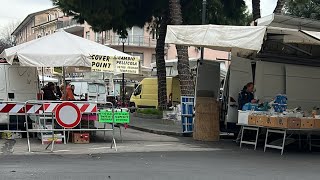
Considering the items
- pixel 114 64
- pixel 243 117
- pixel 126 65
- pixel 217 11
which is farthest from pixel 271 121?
pixel 217 11

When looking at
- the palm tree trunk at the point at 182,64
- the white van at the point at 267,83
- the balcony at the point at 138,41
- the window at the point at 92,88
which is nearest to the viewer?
the white van at the point at 267,83

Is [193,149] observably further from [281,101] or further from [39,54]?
[39,54]

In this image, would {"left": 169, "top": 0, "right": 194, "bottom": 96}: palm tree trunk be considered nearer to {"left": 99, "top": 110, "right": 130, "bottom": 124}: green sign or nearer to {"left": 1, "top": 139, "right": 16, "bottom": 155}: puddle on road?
{"left": 99, "top": 110, "right": 130, "bottom": 124}: green sign

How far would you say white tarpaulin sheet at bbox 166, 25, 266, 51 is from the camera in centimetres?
1205

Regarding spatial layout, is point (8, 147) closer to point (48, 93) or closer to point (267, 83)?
point (48, 93)

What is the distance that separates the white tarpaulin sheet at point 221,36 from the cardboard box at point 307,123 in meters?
2.36

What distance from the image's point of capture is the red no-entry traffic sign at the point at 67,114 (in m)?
11.9

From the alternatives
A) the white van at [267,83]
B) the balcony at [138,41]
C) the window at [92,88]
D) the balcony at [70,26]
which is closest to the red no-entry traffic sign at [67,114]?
the white van at [267,83]

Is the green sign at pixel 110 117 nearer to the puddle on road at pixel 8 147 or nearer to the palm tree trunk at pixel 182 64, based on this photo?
the puddle on road at pixel 8 147

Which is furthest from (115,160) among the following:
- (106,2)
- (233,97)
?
(106,2)

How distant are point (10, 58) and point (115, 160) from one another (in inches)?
220

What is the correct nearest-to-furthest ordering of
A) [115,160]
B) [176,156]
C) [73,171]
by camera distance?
1. [73,171]
2. [115,160]
3. [176,156]

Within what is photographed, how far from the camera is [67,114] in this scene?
39.4ft

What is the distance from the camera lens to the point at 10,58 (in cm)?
1448
